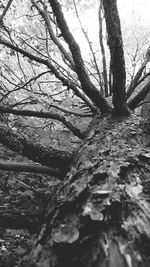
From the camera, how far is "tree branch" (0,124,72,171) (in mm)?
1914

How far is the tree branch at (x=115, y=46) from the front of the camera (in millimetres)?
1493

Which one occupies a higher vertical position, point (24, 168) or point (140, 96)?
point (140, 96)

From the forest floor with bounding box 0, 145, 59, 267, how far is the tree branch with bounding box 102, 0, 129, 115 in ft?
3.78

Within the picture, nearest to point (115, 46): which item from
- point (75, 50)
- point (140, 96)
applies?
point (75, 50)

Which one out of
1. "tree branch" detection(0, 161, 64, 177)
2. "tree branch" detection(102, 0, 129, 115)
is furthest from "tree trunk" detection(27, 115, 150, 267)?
"tree branch" detection(102, 0, 129, 115)

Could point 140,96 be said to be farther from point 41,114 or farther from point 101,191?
point 101,191

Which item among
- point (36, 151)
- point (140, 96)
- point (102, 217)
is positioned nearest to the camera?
point (102, 217)

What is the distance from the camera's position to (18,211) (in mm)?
1504

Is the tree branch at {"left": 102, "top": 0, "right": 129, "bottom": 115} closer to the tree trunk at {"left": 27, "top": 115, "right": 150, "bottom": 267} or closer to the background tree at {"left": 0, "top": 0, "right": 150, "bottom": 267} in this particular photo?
the background tree at {"left": 0, "top": 0, "right": 150, "bottom": 267}

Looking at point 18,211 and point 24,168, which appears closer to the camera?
point 18,211

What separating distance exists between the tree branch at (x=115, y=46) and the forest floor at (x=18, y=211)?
1.15 m

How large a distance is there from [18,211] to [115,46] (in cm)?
137

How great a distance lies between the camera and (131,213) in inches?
36.4

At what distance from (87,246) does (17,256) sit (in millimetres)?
1282
